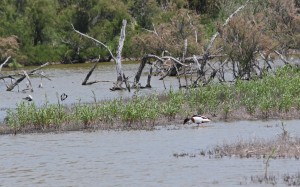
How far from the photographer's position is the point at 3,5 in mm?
68938

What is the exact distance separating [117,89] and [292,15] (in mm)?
10779

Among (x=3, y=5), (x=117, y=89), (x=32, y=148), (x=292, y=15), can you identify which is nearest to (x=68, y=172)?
(x=32, y=148)

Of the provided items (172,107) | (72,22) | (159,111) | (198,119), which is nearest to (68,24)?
(72,22)

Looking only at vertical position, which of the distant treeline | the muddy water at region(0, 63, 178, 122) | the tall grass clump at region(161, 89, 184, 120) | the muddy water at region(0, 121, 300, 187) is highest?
the distant treeline

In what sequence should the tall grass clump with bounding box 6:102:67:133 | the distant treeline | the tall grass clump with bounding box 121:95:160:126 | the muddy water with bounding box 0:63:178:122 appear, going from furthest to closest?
the distant treeline → the muddy water with bounding box 0:63:178:122 → the tall grass clump with bounding box 6:102:67:133 → the tall grass clump with bounding box 121:95:160:126

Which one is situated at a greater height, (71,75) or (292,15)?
(292,15)

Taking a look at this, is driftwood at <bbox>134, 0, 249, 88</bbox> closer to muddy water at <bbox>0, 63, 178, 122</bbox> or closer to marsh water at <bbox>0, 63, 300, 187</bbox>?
muddy water at <bbox>0, 63, 178, 122</bbox>

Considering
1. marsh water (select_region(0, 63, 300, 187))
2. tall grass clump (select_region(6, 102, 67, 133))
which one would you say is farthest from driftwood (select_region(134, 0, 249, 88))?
marsh water (select_region(0, 63, 300, 187))

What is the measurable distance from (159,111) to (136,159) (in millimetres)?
5774

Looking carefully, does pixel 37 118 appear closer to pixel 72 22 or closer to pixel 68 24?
pixel 68 24

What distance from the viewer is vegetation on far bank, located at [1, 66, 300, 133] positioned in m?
22.6

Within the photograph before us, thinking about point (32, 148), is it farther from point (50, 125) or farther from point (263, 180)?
point (263, 180)

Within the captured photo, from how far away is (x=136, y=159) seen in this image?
18000mm

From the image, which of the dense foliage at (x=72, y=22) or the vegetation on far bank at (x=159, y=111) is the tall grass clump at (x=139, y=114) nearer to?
the vegetation on far bank at (x=159, y=111)
